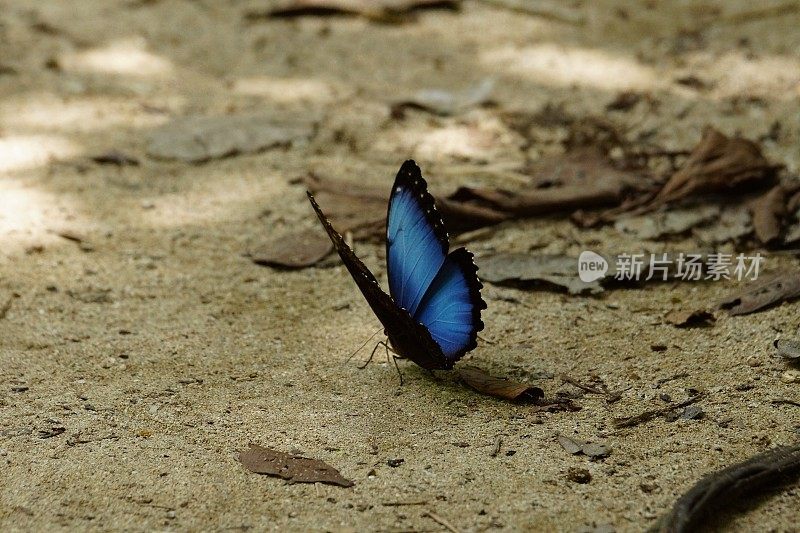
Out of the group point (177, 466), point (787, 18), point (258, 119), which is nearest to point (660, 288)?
point (177, 466)

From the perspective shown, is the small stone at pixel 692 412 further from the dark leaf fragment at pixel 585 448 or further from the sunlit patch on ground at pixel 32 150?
the sunlit patch on ground at pixel 32 150

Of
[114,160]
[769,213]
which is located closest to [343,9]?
[114,160]

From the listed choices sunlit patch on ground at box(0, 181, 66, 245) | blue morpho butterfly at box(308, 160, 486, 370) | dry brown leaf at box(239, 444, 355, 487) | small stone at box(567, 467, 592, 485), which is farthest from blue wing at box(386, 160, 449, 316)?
sunlit patch on ground at box(0, 181, 66, 245)

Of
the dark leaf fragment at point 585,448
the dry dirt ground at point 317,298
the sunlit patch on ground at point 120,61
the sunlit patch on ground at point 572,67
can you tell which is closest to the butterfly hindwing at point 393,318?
the dry dirt ground at point 317,298

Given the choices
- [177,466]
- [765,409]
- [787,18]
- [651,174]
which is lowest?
[177,466]

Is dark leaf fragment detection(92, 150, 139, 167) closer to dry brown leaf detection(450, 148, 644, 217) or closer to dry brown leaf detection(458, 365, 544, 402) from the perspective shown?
dry brown leaf detection(450, 148, 644, 217)

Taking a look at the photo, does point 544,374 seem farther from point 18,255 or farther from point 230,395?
point 18,255

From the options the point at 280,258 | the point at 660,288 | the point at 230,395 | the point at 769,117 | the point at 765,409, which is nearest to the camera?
the point at 765,409
